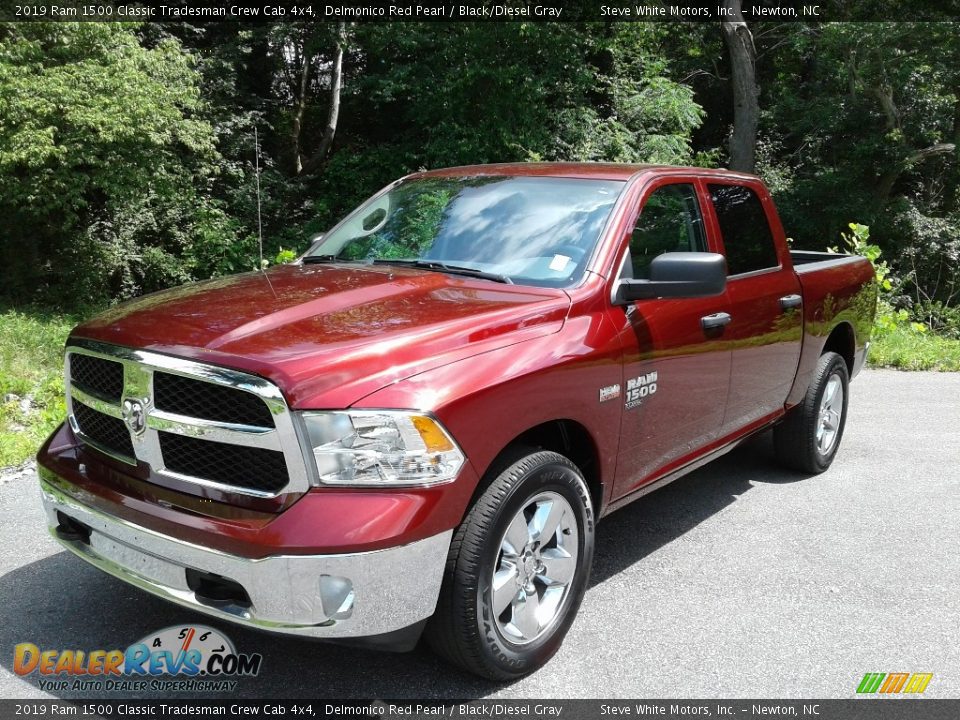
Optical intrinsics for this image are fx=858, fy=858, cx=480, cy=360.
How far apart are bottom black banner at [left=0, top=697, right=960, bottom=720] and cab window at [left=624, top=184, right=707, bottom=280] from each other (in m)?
1.81

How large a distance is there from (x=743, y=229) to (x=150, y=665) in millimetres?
3666

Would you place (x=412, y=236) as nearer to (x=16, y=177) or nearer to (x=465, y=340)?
(x=465, y=340)

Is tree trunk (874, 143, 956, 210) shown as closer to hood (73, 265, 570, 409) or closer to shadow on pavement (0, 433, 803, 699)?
shadow on pavement (0, 433, 803, 699)

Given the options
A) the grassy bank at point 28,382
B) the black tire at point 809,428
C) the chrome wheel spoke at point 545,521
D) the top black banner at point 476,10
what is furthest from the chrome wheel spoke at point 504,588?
the top black banner at point 476,10

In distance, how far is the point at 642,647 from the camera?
3457mm

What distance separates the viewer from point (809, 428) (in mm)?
5496

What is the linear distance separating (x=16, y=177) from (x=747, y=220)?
13345mm

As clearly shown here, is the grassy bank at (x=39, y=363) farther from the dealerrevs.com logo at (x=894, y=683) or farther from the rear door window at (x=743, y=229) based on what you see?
the dealerrevs.com logo at (x=894, y=683)

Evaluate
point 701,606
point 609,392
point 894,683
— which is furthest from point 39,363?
point 894,683

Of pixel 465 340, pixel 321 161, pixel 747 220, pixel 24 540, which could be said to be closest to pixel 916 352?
pixel 747 220

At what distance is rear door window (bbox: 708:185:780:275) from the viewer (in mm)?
4590

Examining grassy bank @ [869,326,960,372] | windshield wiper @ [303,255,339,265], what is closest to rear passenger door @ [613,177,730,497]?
windshield wiper @ [303,255,339,265]

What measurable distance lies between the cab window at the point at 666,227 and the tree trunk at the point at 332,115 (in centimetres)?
1652

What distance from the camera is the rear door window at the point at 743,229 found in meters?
4.59
